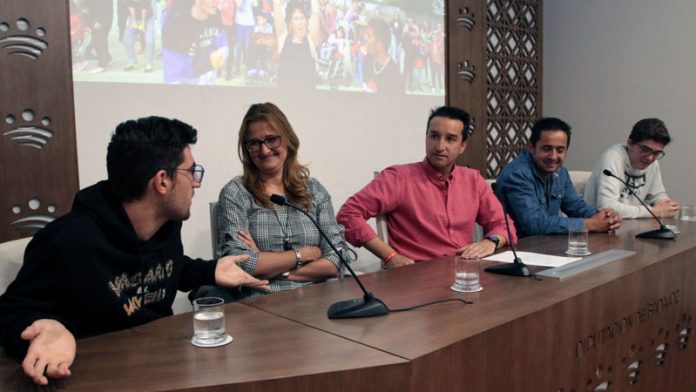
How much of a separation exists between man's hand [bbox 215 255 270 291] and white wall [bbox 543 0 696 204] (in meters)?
4.15

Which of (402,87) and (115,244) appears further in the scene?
(402,87)

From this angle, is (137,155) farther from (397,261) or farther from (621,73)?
(621,73)

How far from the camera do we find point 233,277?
59.2 inches

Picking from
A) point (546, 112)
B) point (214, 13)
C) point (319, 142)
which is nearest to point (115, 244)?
point (214, 13)

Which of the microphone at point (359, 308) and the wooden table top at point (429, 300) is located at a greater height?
the microphone at point (359, 308)

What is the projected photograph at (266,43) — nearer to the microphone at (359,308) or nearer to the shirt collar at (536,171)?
the shirt collar at (536,171)

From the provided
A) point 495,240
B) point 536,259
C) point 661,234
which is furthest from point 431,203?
point 661,234

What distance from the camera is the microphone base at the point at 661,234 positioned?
2260mm

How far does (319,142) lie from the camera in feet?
11.5

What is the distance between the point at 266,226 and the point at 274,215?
52 millimetres

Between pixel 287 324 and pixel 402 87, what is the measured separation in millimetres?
2917

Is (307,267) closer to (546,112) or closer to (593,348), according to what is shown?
(593,348)

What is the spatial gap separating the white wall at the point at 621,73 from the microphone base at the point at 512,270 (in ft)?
11.4

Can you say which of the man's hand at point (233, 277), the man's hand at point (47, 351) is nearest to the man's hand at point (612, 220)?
the man's hand at point (233, 277)
